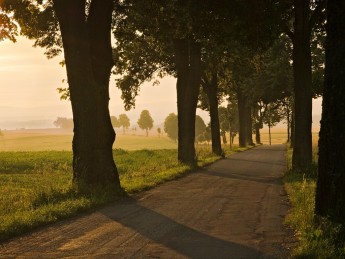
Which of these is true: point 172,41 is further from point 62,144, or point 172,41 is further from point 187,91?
point 62,144

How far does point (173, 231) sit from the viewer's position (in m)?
8.73

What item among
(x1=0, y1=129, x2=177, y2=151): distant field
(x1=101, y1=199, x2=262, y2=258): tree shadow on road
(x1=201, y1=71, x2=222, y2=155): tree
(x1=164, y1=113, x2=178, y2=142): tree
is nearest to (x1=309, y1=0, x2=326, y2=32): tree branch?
(x1=101, y1=199, x2=262, y2=258): tree shadow on road

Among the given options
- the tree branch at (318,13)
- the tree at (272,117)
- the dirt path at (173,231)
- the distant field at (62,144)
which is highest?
the tree branch at (318,13)

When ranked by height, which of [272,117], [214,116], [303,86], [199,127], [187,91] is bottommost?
[214,116]

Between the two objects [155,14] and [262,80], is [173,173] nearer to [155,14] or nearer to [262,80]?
[155,14]

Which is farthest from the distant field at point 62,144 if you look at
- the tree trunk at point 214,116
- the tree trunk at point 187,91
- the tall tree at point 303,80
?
the tall tree at point 303,80

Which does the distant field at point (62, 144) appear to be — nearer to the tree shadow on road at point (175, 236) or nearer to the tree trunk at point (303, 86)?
the tree trunk at point (303, 86)

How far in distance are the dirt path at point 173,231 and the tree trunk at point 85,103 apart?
1784mm

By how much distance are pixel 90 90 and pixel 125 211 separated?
4778 mm

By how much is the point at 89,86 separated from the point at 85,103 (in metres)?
0.56

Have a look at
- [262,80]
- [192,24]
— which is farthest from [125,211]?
[262,80]

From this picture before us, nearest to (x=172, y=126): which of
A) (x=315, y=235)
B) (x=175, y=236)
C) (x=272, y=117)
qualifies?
(x=272, y=117)

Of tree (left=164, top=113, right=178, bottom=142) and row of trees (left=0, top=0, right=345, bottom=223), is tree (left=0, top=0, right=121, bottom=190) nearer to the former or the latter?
row of trees (left=0, top=0, right=345, bottom=223)

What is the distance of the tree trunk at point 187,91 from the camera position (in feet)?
84.3
